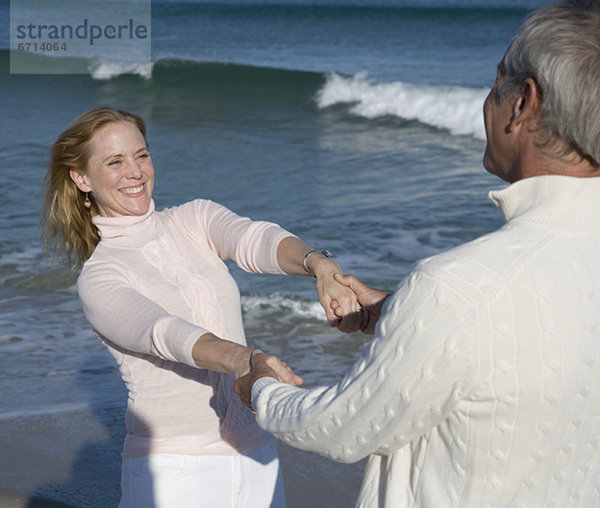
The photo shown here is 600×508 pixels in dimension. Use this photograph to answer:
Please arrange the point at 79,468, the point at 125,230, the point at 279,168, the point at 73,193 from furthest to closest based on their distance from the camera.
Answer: the point at 279,168 < the point at 79,468 < the point at 73,193 < the point at 125,230

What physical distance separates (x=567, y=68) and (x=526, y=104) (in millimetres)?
98

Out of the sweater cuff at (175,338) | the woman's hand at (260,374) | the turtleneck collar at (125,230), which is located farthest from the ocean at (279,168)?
the woman's hand at (260,374)

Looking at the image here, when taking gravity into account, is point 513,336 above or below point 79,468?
above

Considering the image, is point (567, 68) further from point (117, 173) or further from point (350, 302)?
point (117, 173)

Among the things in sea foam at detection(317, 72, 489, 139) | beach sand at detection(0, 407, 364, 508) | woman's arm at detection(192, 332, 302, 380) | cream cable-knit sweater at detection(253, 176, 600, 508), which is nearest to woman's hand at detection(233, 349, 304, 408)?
woman's arm at detection(192, 332, 302, 380)

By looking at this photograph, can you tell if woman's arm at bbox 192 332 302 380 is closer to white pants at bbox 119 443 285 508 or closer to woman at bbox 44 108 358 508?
woman at bbox 44 108 358 508

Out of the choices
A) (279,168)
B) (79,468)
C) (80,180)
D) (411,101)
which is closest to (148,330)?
(80,180)

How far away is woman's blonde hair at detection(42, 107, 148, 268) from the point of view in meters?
2.64

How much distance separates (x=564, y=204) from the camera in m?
1.46

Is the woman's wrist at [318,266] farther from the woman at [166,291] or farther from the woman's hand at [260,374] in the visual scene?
the woman's hand at [260,374]

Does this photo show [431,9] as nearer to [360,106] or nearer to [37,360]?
[360,106]

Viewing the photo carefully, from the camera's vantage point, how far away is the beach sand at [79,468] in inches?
143

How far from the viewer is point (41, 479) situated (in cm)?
372

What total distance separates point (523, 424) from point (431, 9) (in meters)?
39.0
